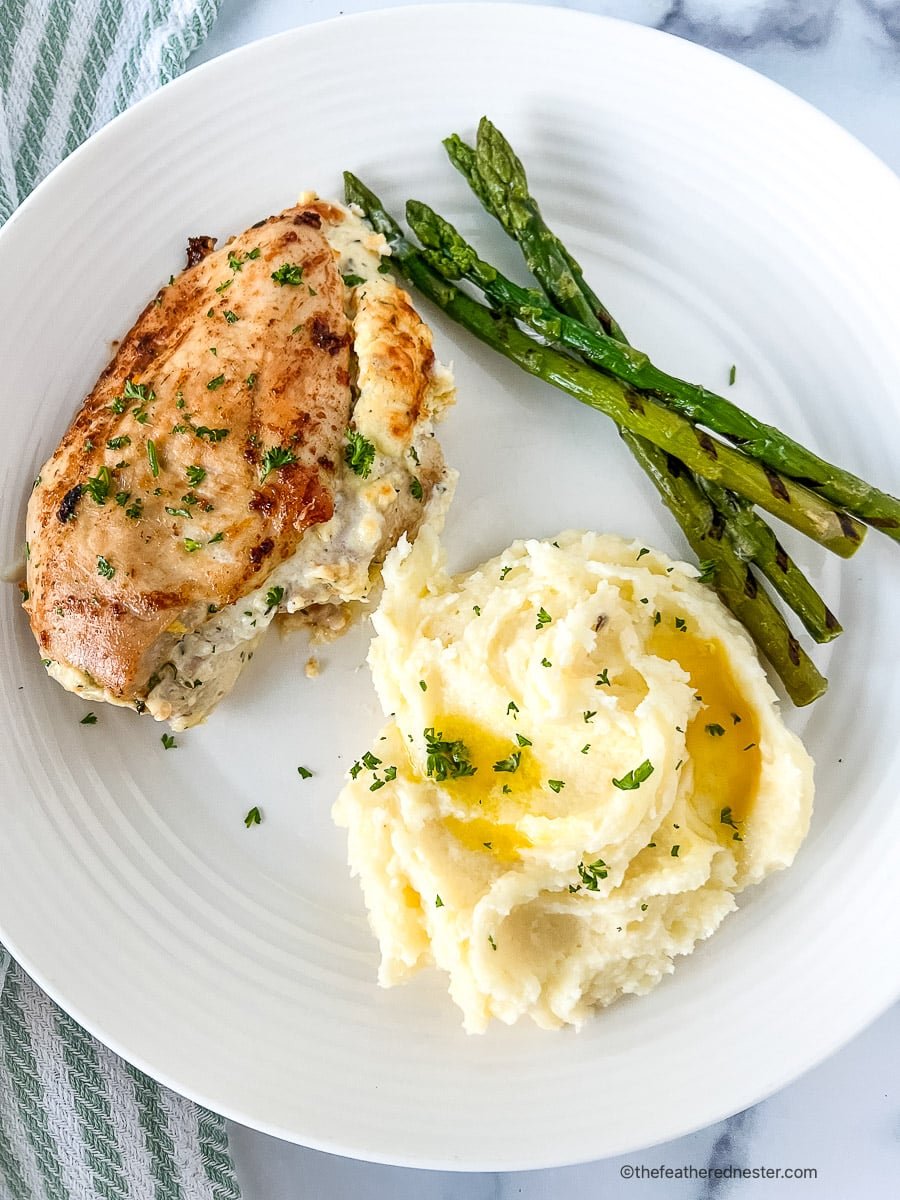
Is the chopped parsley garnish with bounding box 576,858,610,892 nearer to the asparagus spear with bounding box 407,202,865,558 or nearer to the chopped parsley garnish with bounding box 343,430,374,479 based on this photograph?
the asparagus spear with bounding box 407,202,865,558

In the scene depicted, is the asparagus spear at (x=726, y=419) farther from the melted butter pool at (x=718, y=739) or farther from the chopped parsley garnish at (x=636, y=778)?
the chopped parsley garnish at (x=636, y=778)

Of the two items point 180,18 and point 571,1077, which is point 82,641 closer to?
point 571,1077

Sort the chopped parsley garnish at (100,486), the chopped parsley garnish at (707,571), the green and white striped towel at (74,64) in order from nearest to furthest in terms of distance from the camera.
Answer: the chopped parsley garnish at (100,486)
the chopped parsley garnish at (707,571)
the green and white striped towel at (74,64)

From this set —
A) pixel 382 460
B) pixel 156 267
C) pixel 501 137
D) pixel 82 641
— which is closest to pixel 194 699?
pixel 82 641

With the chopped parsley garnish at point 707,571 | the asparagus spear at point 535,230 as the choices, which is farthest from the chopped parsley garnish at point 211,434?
the chopped parsley garnish at point 707,571

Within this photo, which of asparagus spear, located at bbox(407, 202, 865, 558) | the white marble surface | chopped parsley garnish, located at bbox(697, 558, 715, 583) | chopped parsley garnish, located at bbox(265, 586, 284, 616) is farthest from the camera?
the white marble surface

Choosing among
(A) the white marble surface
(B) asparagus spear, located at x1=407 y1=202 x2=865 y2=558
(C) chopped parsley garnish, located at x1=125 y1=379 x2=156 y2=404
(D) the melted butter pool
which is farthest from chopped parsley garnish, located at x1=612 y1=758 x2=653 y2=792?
(C) chopped parsley garnish, located at x1=125 y1=379 x2=156 y2=404
